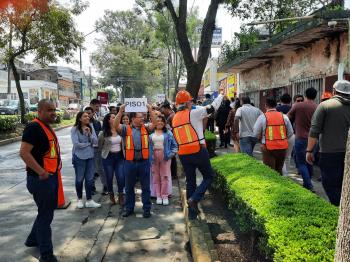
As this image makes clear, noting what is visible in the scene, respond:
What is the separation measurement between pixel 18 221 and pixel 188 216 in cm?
265

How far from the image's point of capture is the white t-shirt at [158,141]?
709cm

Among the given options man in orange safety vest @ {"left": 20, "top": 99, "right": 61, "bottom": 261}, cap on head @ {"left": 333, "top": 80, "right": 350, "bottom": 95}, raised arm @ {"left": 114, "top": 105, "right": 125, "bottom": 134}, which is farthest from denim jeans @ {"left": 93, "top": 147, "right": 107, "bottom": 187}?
cap on head @ {"left": 333, "top": 80, "right": 350, "bottom": 95}

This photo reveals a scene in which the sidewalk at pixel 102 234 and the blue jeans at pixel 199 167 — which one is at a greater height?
the blue jeans at pixel 199 167

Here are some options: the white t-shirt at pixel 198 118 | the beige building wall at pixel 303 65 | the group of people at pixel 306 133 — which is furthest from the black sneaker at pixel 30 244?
the beige building wall at pixel 303 65

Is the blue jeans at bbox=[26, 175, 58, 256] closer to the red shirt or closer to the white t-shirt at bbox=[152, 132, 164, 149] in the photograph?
Answer: the white t-shirt at bbox=[152, 132, 164, 149]

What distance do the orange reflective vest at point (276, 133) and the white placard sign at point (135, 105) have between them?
81.3 inches

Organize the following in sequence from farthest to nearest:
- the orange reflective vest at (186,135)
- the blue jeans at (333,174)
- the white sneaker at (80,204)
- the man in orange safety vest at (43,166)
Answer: the white sneaker at (80,204) → the orange reflective vest at (186,135) → the blue jeans at (333,174) → the man in orange safety vest at (43,166)

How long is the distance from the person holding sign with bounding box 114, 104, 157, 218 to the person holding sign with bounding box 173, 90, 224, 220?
819 millimetres

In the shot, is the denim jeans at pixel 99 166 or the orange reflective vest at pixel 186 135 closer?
the orange reflective vest at pixel 186 135

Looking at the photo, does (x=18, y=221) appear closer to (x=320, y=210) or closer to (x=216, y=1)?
(x=320, y=210)

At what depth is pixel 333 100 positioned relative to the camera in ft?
15.7

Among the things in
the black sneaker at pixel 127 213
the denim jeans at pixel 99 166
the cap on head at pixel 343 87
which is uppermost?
the cap on head at pixel 343 87

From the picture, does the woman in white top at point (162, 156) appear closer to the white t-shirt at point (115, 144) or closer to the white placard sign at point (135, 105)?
the white t-shirt at point (115, 144)

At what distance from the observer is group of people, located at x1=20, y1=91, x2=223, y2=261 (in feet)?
14.4
